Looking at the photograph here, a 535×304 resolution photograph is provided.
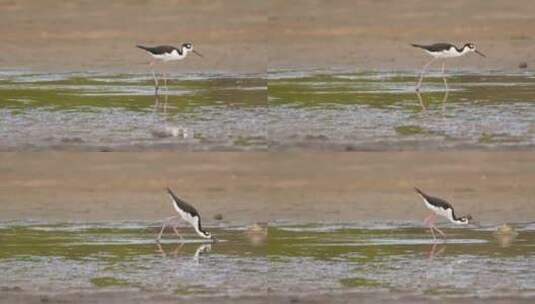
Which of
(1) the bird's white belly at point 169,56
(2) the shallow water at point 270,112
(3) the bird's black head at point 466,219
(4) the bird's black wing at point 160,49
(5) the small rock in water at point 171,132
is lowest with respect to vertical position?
(3) the bird's black head at point 466,219

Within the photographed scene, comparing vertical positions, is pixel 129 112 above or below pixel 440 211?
above

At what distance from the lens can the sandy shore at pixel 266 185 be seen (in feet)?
51.3

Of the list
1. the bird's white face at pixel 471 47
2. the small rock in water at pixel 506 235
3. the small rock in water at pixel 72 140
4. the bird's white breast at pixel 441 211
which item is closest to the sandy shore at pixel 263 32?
the bird's white face at pixel 471 47

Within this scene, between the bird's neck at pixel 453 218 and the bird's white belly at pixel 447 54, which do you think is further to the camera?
the bird's white belly at pixel 447 54

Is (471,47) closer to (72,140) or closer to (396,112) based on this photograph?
(396,112)

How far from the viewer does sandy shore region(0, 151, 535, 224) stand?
1565 cm

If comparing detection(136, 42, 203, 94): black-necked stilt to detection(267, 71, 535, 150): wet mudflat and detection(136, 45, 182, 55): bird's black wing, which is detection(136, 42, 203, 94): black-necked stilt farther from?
detection(267, 71, 535, 150): wet mudflat

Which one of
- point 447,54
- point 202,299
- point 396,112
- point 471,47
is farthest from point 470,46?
point 202,299

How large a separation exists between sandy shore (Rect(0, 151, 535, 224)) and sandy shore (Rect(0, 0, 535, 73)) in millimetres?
1260

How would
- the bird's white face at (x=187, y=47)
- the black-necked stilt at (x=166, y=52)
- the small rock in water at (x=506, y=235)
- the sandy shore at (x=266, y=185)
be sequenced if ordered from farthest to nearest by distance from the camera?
the bird's white face at (x=187, y=47), the black-necked stilt at (x=166, y=52), the sandy shore at (x=266, y=185), the small rock in water at (x=506, y=235)

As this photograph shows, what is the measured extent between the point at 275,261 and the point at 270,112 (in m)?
1.52

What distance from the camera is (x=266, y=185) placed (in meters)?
15.7

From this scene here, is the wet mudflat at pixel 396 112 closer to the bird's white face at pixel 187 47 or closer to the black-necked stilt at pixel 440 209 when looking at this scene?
the black-necked stilt at pixel 440 209

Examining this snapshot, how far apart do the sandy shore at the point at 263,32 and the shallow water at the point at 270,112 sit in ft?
0.97
